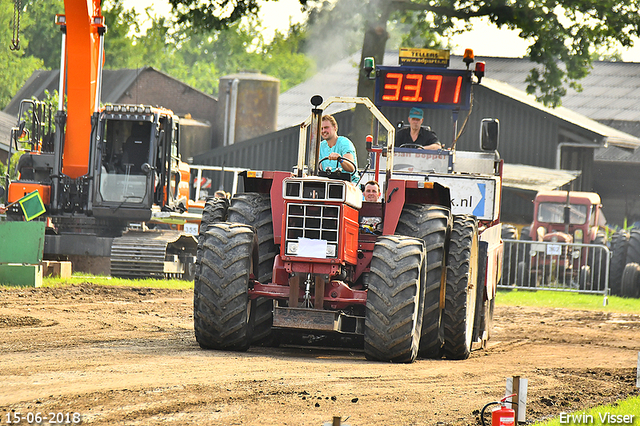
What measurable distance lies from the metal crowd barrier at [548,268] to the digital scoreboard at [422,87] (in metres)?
8.27

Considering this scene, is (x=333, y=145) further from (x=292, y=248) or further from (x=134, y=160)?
(x=134, y=160)

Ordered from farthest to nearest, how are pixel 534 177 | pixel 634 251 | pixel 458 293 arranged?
pixel 534 177 → pixel 634 251 → pixel 458 293

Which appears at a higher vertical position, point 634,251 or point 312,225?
point 312,225

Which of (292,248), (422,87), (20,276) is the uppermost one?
(422,87)

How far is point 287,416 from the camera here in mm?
5914

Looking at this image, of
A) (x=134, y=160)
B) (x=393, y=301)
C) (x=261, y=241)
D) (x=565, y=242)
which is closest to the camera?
(x=393, y=301)

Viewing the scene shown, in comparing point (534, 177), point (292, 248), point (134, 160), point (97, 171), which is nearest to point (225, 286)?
point (292, 248)

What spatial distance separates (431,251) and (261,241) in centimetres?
157

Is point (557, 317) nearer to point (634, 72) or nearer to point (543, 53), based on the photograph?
point (543, 53)

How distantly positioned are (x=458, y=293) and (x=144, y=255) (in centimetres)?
911

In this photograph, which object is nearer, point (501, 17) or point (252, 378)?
point (252, 378)

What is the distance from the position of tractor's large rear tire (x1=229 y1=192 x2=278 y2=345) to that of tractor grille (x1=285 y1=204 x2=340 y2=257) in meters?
0.63

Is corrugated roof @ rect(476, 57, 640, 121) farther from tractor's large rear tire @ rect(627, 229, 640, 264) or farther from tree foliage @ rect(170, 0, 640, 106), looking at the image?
tractor's large rear tire @ rect(627, 229, 640, 264)

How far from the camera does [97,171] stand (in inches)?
694
